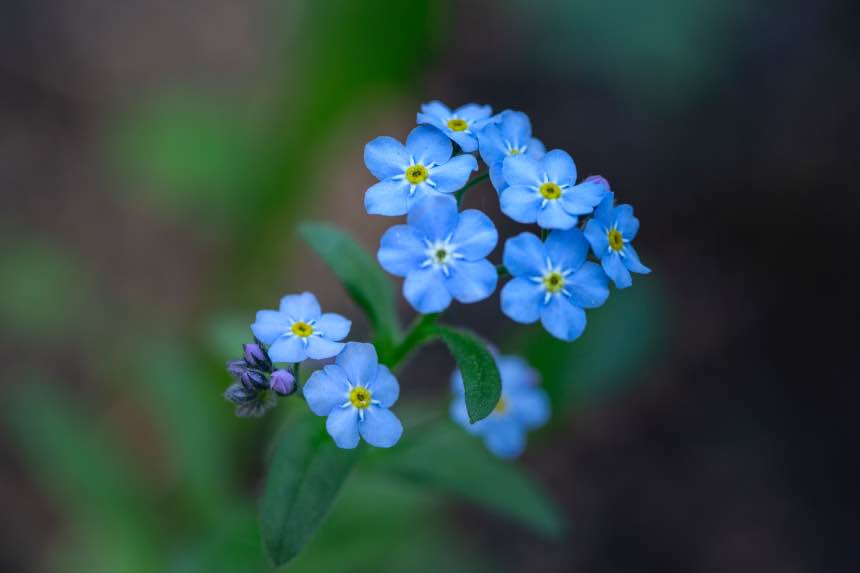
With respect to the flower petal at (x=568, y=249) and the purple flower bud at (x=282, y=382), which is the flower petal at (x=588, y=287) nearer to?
A: the flower petal at (x=568, y=249)

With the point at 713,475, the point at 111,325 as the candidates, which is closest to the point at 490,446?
the point at 713,475

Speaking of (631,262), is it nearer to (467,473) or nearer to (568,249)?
(568,249)

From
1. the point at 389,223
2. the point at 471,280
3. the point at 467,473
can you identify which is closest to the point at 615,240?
the point at 471,280

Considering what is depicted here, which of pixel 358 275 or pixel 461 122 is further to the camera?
pixel 358 275

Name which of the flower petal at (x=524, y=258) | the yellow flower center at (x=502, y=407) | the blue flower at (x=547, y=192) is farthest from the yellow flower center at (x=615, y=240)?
the yellow flower center at (x=502, y=407)

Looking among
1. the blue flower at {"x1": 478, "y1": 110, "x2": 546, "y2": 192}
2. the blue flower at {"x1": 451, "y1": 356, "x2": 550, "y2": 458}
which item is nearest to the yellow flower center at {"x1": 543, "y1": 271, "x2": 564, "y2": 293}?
the blue flower at {"x1": 478, "y1": 110, "x2": 546, "y2": 192}

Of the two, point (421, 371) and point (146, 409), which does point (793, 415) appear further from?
point (146, 409)
